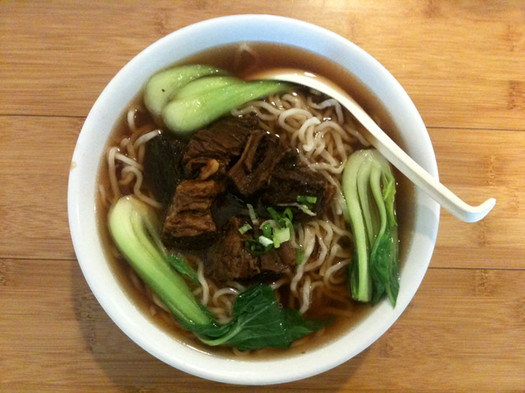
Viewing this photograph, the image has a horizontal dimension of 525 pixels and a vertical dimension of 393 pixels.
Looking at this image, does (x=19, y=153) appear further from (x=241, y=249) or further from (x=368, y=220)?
(x=368, y=220)

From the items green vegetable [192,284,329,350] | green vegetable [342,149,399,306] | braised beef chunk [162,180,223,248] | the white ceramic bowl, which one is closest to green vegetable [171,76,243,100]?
the white ceramic bowl

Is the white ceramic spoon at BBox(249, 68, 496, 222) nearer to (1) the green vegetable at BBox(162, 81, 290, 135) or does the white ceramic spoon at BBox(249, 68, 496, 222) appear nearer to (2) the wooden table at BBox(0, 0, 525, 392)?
(1) the green vegetable at BBox(162, 81, 290, 135)

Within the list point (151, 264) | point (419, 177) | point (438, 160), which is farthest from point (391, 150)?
point (151, 264)

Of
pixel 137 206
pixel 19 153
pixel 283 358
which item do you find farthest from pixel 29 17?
pixel 283 358

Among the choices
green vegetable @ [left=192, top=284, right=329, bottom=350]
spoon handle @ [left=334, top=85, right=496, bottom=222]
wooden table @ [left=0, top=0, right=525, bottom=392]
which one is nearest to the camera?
spoon handle @ [left=334, top=85, right=496, bottom=222]

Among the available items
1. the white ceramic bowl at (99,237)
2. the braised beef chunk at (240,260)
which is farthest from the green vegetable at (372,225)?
the braised beef chunk at (240,260)
